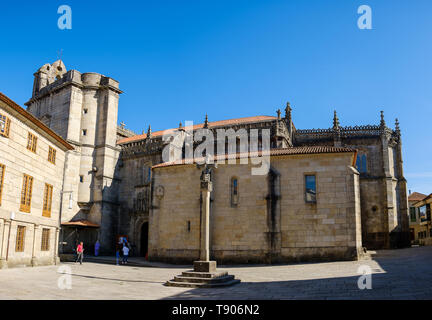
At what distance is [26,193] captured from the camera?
69.0 feet

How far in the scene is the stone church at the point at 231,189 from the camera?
920 inches

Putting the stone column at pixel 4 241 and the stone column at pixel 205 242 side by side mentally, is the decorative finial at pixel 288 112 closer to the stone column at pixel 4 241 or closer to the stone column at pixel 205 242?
the stone column at pixel 205 242

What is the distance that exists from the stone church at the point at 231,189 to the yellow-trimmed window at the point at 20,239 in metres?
2.80

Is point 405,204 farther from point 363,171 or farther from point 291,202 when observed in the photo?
point 291,202

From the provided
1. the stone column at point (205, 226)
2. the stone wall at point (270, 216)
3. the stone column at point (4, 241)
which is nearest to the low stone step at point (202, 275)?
the stone column at point (205, 226)

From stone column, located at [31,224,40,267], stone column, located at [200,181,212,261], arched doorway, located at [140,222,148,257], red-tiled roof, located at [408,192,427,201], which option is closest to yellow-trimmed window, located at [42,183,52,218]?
stone column, located at [31,224,40,267]

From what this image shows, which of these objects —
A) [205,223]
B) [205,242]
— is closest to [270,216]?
[205,223]

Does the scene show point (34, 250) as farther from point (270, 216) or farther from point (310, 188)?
point (310, 188)

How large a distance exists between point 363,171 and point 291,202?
1740cm

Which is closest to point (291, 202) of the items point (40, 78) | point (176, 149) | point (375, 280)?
point (375, 280)

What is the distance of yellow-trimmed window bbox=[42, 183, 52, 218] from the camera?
23.4 m
